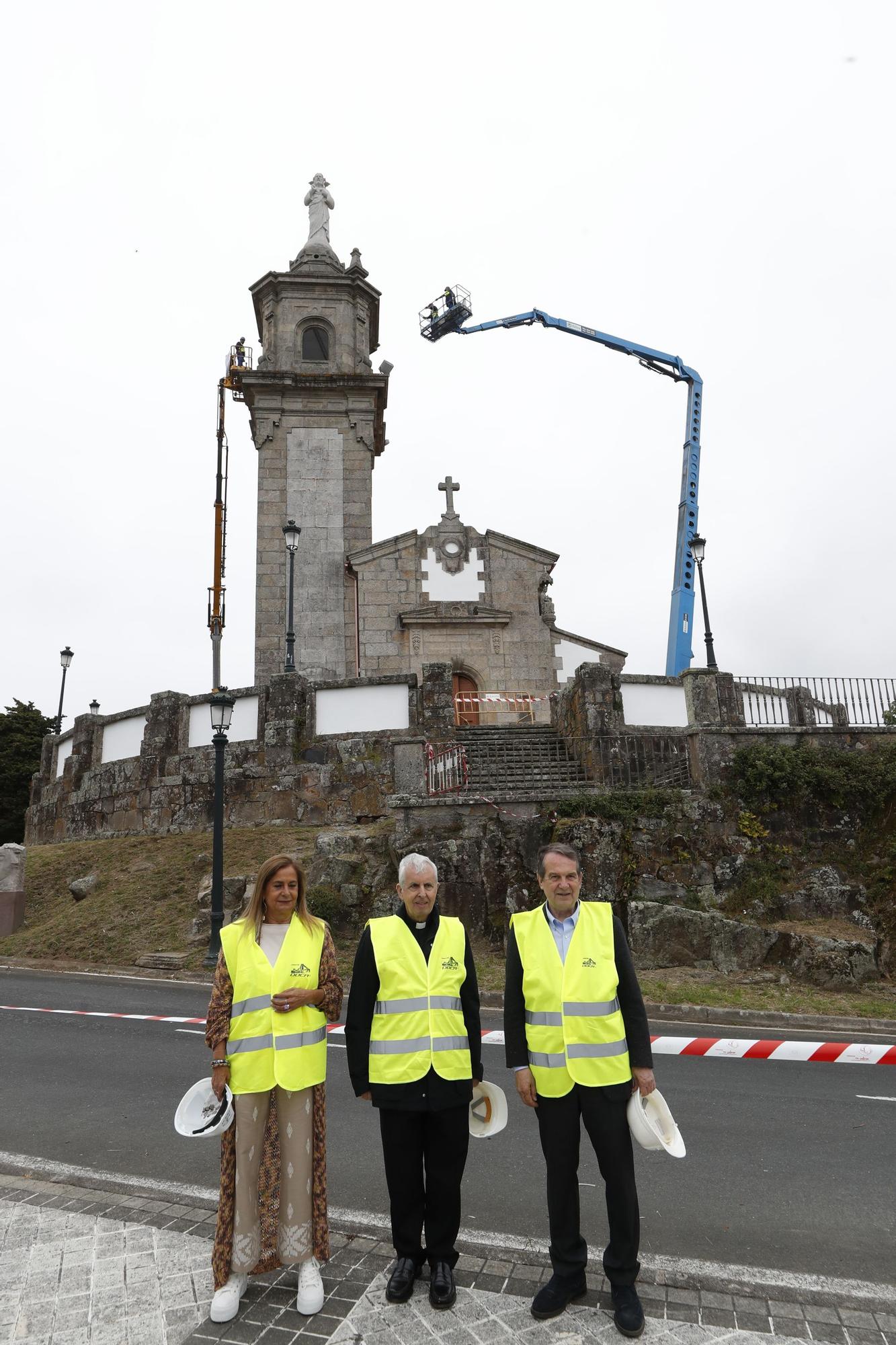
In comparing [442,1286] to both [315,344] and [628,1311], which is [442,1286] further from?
[315,344]

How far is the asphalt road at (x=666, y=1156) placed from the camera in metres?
3.82

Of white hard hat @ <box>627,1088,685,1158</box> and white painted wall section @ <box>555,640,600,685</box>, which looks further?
white painted wall section @ <box>555,640,600,685</box>

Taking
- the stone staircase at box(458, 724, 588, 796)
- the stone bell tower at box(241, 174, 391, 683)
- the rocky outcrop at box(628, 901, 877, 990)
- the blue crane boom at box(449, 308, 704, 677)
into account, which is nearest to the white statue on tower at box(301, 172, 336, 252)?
the stone bell tower at box(241, 174, 391, 683)

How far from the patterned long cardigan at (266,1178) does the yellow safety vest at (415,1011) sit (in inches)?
9.7

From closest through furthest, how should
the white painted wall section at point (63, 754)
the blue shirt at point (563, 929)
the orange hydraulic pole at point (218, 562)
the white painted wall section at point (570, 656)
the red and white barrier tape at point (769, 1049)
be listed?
the blue shirt at point (563, 929)
the red and white barrier tape at point (769, 1049)
the white painted wall section at point (63, 754)
the white painted wall section at point (570, 656)
the orange hydraulic pole at point (218, 562)

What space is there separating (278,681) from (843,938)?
34.4ft

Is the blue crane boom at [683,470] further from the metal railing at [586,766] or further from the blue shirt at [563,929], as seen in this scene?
the blue shirt at [563,929]

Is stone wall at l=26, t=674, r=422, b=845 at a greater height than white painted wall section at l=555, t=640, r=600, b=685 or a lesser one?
lesser

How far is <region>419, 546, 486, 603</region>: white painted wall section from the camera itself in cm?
2144

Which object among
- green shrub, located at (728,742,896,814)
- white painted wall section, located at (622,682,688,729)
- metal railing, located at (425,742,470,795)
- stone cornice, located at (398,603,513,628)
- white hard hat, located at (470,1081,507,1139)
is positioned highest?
stone cornice, located at (398,603,513,628)

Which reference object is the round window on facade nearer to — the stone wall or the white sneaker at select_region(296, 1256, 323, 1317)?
the stone wall

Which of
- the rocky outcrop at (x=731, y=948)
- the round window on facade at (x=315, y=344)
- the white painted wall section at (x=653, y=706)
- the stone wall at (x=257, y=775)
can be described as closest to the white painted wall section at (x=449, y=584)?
the stone wall at (x=257, y=775)

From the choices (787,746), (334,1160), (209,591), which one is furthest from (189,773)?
(209,591)

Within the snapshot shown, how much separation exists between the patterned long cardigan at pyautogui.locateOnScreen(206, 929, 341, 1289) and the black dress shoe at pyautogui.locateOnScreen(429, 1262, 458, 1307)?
18.3 inches
